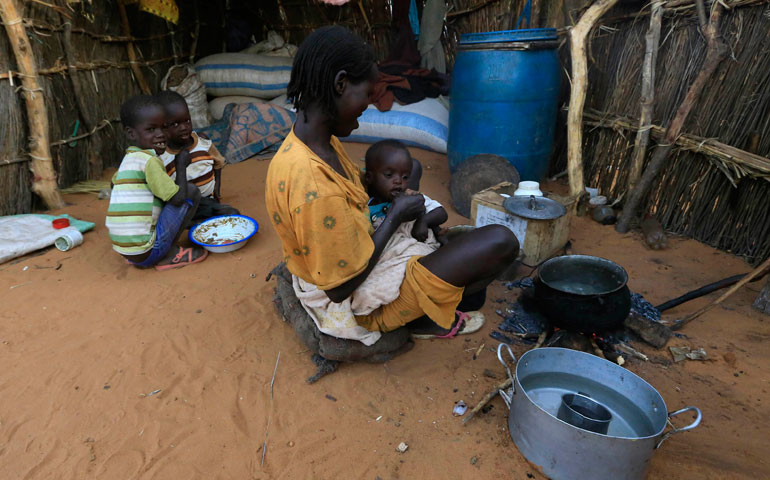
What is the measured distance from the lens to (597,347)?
2.03 metres

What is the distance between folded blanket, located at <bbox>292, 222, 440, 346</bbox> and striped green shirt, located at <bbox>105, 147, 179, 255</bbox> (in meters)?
1.37

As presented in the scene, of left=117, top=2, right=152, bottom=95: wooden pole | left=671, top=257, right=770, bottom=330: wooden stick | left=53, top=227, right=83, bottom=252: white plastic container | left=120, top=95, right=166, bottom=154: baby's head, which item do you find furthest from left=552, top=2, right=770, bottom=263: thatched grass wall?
left=117, top=2, right=152, bottom=95: wooden pole

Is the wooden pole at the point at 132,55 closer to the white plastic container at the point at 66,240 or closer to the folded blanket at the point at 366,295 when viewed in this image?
the white plastic container at the point at 66,240

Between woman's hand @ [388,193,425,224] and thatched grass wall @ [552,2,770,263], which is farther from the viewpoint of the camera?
thatched grass wall @ [552,2,770,263]

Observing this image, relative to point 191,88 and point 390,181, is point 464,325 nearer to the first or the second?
point 390,181

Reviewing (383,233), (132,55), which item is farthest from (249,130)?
(383,233)

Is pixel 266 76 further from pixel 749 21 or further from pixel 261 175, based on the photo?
pixel 749 21

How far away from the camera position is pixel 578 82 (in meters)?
3.38

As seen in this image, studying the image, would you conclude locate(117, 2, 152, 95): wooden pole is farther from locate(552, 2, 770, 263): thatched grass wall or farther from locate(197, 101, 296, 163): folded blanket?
locate(552, 2, 770, 263): thatched grass wall

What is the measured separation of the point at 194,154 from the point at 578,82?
3037mm

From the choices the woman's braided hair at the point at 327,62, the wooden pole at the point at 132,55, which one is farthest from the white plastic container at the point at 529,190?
the wooden pole at the point at 132,55

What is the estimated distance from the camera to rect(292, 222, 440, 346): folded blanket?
1.74m

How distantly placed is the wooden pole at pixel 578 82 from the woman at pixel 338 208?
212 cm

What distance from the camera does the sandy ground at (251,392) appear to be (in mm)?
1553
